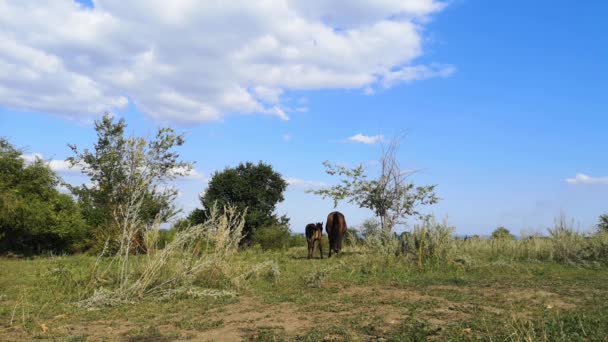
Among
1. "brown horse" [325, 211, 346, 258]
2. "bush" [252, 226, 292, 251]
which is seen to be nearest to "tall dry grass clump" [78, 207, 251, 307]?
"brown horse" [325, 211, 346, 258]

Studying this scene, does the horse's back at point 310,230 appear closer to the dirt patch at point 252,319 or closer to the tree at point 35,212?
the dirt patch at point 252,319

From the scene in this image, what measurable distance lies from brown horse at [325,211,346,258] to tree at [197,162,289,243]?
13.2 metres

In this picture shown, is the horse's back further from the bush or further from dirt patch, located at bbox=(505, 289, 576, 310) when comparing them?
dirt patch, located at bbox=(505, 289, 576, 310)

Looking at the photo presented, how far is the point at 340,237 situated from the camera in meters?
14.4

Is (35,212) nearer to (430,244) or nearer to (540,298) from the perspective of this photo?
(430,244)

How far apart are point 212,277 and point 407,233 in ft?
19.1

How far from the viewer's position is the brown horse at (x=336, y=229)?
14414mm

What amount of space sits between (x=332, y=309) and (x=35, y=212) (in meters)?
14.9

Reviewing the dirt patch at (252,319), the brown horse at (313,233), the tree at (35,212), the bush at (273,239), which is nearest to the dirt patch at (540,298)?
the dirt patch at (252,319)

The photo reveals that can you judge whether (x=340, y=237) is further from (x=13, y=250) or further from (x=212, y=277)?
(x=13, y=250)

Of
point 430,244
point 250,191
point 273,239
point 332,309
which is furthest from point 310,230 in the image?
point 250,191

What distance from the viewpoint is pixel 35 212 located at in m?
16.7

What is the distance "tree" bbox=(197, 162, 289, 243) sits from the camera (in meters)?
28.0

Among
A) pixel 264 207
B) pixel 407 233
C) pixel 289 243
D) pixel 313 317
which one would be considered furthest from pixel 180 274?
pixel 264 207
